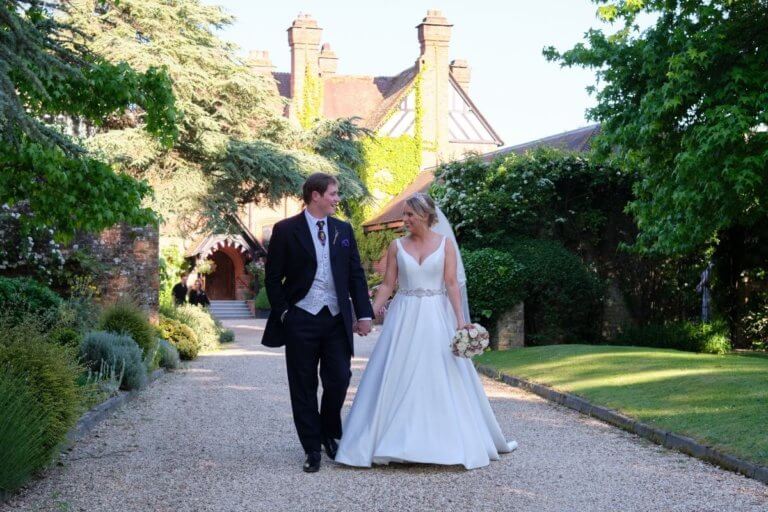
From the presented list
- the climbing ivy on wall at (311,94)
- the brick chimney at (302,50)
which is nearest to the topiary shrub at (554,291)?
the climbing ivy on wall at (311,94)

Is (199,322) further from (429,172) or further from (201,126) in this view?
(429,172)

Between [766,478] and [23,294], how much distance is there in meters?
10.4

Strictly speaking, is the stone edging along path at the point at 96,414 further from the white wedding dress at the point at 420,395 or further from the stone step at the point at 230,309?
the stone step at the point at 230,309

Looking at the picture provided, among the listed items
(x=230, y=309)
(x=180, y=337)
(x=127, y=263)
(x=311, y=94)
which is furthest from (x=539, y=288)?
(x=311, y=94)

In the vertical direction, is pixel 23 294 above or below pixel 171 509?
above

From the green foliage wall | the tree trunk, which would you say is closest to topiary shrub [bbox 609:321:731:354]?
the tree trunk

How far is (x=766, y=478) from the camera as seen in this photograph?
22.1 ft

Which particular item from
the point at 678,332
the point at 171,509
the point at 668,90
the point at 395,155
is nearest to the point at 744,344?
the point at 678,332

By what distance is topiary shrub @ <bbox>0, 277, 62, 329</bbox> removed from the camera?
13.3m

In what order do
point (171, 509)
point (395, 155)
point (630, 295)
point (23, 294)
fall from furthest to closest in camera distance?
point (395, 155) < point (630, 295) < point (23, 294) < point (171, 509)

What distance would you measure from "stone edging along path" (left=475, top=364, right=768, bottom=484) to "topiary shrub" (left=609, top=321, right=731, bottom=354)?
6.54 metres

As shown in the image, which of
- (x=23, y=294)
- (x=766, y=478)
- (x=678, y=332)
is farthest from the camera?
(x=678, y=332)

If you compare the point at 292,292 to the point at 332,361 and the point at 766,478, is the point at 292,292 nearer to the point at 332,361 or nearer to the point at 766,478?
the point at 332,361

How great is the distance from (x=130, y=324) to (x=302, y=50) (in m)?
36.7
